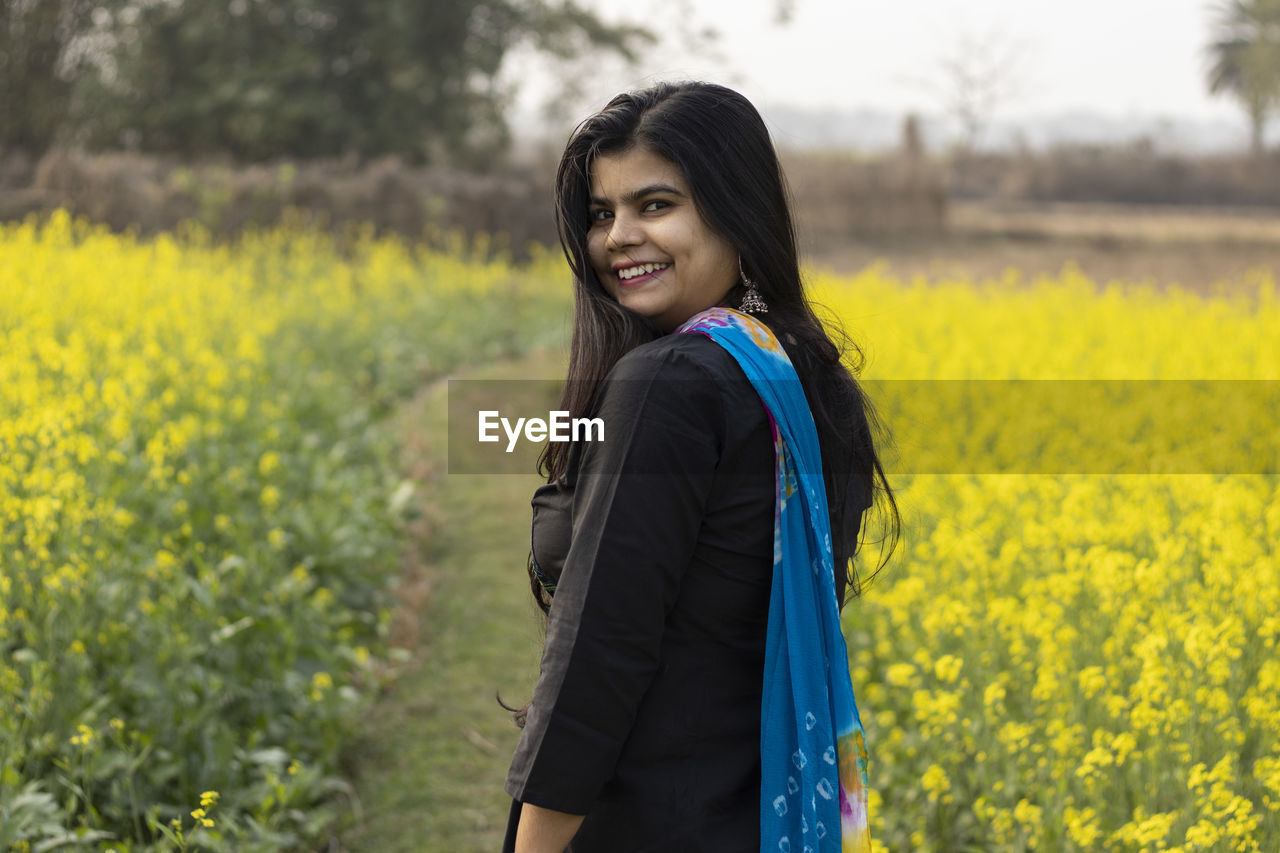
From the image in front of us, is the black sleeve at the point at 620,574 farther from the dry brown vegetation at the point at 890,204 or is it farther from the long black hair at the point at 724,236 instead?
the dry brown vegetation at the point at 890,204

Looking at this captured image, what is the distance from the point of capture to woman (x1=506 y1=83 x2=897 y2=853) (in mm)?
1278

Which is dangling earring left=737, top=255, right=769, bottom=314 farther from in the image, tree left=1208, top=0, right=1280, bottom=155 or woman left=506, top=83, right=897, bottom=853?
tree left=1208, top=0, right=1280, bottom=155

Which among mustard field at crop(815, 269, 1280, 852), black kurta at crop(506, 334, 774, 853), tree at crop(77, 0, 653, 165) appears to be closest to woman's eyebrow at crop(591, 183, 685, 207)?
black kurta at crop(506, 334, 774, 853)

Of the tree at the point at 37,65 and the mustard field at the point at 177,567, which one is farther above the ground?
the tree at the point at 37,65

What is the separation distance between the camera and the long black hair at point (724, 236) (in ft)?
4.81

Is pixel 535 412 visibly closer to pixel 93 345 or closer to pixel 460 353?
pixel 460 353

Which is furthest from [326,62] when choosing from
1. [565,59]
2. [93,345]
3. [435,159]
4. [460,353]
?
[93,345]

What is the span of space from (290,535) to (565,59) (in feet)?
64.4

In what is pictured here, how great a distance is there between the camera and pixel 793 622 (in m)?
1.35

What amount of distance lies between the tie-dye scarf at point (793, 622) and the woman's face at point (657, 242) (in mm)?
117

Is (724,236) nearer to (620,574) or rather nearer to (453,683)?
(620,574)

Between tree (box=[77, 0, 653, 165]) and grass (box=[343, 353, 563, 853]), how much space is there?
14970mm

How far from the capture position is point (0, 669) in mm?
2641

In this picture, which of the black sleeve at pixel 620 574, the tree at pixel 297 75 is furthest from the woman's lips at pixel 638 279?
the tree at pixel 297 75
